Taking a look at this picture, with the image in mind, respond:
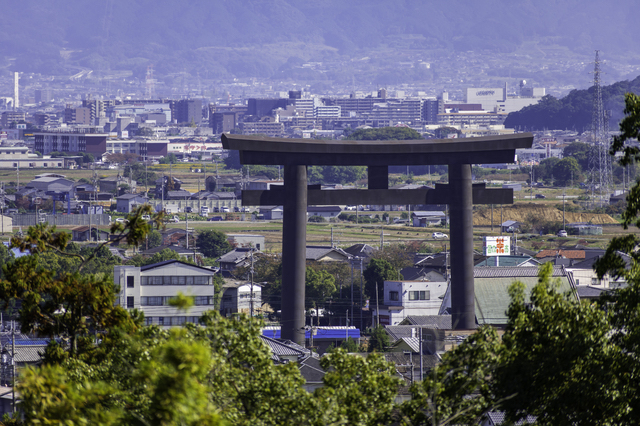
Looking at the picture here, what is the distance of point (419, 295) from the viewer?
35.1m

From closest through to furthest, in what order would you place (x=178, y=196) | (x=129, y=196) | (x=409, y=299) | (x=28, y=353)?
(x=28, y=353) < (x=409, y=299) < (x=129, y=196) < (x=178, y=196)

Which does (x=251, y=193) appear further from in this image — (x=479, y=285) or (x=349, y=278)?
(x=349, y=278)

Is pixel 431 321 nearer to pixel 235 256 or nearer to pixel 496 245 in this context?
pixel 496 245

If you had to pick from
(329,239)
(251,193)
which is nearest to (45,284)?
(251,193)

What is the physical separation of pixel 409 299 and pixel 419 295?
49cm

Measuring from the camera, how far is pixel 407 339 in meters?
24.6

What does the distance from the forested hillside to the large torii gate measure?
14950 centimetres

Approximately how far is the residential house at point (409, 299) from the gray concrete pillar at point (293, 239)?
11.3 metres

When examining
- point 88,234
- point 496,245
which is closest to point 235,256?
point 496,245

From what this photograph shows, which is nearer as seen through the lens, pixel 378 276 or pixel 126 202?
pixel 378 276

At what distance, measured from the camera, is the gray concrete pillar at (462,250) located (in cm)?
2341

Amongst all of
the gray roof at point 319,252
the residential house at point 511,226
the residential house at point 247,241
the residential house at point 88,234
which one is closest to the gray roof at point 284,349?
the gray roof at point 319,252

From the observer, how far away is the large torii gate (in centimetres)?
2294

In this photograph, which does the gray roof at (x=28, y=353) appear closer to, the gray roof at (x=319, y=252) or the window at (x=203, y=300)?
the window at (x=203, y=300)
